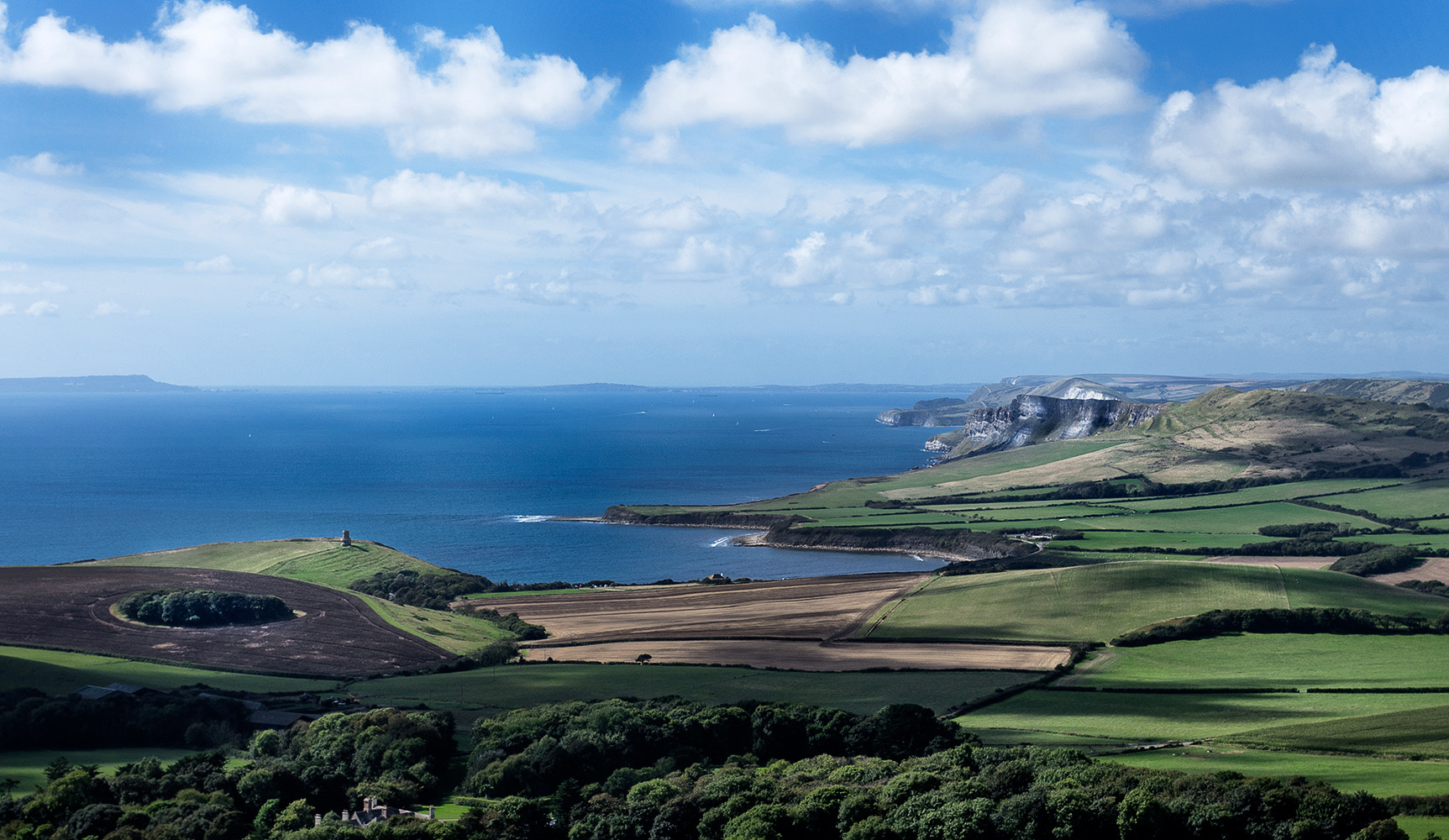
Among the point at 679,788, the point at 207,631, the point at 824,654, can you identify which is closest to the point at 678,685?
the point at 824,654

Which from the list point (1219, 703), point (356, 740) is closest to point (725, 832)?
point (356, 740)

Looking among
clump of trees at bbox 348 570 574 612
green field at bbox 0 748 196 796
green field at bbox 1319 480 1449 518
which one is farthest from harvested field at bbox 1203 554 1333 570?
green field at bbox 0 748 196 796

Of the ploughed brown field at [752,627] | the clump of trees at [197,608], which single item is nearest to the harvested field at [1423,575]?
the ploughed brown field at [752,627]

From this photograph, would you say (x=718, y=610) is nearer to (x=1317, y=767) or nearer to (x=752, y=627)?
(x=752, y=627)

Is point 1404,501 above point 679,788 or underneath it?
underneath

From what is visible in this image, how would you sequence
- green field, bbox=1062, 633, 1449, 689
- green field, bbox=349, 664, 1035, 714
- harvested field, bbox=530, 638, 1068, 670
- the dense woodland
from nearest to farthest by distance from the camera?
the dense woodland < green field, bbox=349, 664, 1035, 714 < green field, bbox=1062, 633, 1449, 689 < harvested field, bbox=530, 638, 1068, 670

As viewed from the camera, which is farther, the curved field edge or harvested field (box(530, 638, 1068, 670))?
the curved field edge

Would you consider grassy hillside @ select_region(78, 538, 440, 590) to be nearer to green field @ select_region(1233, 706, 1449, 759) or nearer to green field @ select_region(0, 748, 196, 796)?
green field @ select_region(0, 748, 196, 796)
